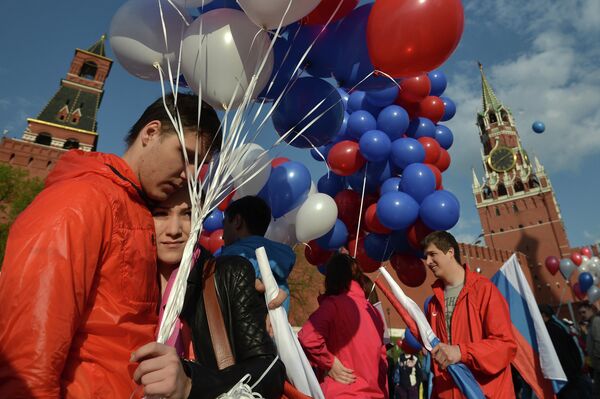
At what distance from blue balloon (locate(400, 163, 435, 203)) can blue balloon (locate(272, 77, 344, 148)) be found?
1.54 metres

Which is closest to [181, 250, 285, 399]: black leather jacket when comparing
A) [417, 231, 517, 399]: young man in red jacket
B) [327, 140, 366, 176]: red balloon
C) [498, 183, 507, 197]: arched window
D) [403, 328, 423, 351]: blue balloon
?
[417, 231, 517, 399]: young man in red jacket

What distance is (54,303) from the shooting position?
0.64 metres

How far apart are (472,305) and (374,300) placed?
5.57 ft

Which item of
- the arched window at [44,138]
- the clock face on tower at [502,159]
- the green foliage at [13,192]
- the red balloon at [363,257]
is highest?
the clock face on tower at [502,159]

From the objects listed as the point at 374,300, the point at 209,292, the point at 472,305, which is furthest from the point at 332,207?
the point at 209,292

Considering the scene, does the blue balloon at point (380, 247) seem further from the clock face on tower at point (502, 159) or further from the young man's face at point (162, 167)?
the clock face on tower at point (502, 159)

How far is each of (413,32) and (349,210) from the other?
9.47 feet

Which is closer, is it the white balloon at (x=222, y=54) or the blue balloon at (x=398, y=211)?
the white balloon at (x=222, y=54)

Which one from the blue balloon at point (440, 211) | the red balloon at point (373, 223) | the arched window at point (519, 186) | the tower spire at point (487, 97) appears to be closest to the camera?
the blue balloon at point (440, 211)

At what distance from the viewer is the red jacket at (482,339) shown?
1.84 m

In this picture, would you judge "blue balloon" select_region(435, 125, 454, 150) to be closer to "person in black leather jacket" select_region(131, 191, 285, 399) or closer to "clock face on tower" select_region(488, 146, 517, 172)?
"person in black leather jacket" select_region(131, 191, 285, 399)

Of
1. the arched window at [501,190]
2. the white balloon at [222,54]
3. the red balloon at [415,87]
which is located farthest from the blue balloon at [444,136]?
the arched window at [501,190]

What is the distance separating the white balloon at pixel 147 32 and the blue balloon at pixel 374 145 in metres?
2.58

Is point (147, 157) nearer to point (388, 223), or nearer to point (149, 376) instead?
point (149, 376)
